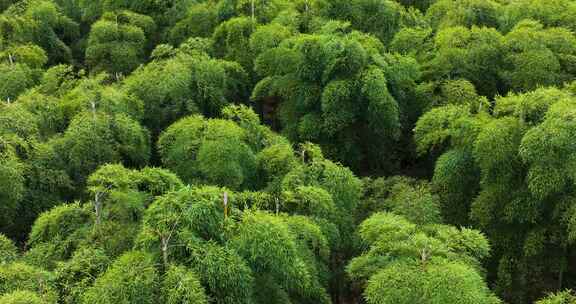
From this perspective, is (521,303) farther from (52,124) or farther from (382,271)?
(52,124)

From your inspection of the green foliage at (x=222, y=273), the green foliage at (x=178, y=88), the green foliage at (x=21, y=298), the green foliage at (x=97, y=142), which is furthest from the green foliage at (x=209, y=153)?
the green foliage at (x=21, y=298)

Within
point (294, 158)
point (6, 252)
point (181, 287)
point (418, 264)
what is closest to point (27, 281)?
point (6, 252)

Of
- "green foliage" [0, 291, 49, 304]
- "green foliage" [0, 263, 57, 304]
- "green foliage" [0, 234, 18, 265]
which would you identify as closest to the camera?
"green foliage" [0, 291, 49, 304]

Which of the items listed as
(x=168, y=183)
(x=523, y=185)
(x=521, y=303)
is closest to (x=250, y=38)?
(x=168, y=183)

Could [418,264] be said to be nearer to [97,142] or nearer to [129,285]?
[129,285]

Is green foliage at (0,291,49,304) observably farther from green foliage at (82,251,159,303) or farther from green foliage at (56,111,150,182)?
green foliage at (56,111,150,182)

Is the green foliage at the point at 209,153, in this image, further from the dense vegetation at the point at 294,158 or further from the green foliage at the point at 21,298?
the green foliage at the point at 21,298

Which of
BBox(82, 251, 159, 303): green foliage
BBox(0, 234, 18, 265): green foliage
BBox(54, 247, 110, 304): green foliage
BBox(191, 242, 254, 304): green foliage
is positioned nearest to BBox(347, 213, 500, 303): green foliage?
BBox(191, 242, 254, 304): green foliage

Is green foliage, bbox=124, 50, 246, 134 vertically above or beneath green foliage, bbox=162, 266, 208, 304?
beneath
